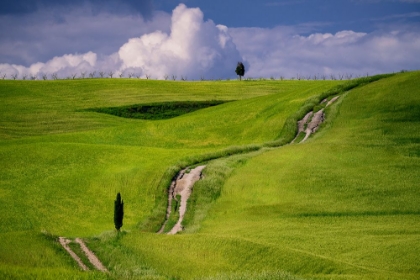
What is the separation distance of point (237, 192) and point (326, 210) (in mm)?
8063

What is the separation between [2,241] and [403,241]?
20.8m

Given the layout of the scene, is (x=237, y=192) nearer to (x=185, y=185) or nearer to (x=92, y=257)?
(x=185, y=185)

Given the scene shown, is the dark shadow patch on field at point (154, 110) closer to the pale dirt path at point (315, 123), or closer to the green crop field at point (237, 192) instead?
the green crop field at point (237, 192)

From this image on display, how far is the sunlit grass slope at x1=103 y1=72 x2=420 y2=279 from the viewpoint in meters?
29.2

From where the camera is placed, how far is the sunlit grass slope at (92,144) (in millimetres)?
42469

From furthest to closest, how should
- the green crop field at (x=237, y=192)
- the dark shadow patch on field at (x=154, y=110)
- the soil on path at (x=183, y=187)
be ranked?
the dark shadow patch on field at (x=154, y=110) < the soil on path at (x=183, y=187) < the green crop field at (x=237, y=192)

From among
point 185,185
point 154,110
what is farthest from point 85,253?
point 154,110

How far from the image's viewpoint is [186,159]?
5691 cm

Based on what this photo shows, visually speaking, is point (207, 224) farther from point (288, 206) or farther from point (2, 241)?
point (2, 241)

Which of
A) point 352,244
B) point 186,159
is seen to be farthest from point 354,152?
point 352,244

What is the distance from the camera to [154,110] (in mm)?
95625

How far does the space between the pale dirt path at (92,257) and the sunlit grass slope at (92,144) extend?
1.31 metres

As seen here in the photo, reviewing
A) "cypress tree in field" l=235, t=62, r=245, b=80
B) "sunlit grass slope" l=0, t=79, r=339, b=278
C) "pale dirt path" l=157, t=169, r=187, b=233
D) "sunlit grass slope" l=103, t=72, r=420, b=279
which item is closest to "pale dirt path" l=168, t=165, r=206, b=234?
"pale dirt path" l=157, t=169, r=187, b=233

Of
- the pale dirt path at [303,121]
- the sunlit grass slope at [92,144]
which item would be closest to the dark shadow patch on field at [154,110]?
the sunlit grass slope at [92,144]
